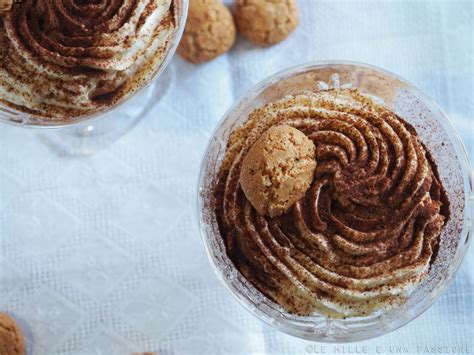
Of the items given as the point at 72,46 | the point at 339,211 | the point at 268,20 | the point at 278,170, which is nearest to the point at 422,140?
the point at 339,211

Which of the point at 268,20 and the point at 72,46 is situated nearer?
the point at 72,46

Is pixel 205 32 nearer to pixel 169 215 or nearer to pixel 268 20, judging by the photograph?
pixel 268 20

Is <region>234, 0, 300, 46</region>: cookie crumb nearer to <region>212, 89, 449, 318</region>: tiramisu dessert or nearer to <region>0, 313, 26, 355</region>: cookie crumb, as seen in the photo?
<region>212, 89, 449, 318</region>: tiramisu dessert

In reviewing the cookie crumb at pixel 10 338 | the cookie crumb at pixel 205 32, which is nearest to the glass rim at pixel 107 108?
the cookie crumb at pixel 205 32

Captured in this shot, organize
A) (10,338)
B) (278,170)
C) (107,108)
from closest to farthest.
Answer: (278,170) → (107,108) → (10,338)

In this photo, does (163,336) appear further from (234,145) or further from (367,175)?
(367,175)

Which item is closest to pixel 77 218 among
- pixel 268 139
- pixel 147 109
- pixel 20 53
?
pixel 147 109
